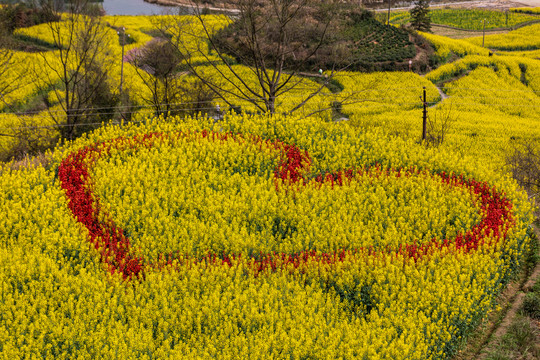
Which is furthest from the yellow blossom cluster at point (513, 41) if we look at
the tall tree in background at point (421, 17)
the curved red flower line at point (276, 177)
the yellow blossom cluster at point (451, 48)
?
the curved red flower line at point (276, 177)

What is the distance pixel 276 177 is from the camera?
532 inches

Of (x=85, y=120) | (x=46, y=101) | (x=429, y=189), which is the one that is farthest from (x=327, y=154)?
(x=46, y=101)

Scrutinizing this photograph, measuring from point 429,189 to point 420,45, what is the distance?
4888 cm

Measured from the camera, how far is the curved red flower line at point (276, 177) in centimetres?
1009

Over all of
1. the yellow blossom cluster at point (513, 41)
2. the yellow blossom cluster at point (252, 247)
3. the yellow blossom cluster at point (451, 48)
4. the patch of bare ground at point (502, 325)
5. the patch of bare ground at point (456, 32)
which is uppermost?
the patch of bare ground at point (456, 32)

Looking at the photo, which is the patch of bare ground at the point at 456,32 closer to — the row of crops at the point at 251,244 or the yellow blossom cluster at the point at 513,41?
the yellow blossom cluster at the point at 513,41

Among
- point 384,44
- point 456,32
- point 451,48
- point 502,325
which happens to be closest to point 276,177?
point 502,325

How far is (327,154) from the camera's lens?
14.5 metres

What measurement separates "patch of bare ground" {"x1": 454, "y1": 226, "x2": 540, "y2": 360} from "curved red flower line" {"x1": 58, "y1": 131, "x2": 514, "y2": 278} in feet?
4.04

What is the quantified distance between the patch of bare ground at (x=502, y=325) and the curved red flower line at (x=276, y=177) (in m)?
1.23

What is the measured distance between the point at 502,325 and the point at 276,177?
648 centimetres

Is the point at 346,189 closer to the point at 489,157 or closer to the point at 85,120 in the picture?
the point at 85,120

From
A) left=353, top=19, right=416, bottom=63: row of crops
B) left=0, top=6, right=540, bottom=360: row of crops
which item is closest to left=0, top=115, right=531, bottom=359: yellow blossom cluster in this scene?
left=0, top=6, right=540, bottom=360: row of crops

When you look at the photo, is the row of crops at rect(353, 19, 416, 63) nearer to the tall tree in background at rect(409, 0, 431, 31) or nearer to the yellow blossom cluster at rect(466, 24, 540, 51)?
the tall tree in background at rect(409, 0, 431, 31)
